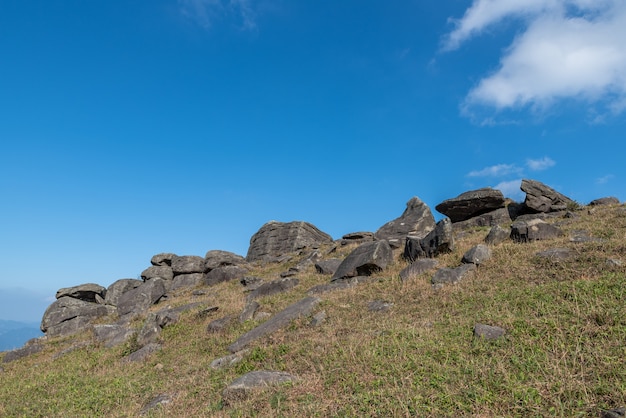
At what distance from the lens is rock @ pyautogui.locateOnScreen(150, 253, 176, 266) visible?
48.7 metres

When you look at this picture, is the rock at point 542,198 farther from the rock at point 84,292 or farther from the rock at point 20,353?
the rock at point 84,292

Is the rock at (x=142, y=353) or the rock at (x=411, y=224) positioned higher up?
the rock at (x=411, y=224)

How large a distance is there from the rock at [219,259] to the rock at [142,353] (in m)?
26.2

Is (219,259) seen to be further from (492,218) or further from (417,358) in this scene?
(417,358)

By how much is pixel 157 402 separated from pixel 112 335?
1240 centimetres

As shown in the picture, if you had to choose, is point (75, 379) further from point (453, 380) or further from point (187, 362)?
point (453, 380)

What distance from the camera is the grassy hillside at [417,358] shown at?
752 centimetres

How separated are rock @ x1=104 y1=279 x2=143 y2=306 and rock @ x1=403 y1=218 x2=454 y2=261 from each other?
3562cm

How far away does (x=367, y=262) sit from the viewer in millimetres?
20734

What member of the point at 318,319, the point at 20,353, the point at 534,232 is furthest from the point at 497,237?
the point at 20,353

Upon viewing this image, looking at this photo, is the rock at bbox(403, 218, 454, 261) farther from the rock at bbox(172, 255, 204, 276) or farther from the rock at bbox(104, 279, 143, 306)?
the rock at bbox(104, 279, 143, 306)

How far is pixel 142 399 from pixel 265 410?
16.5 feet

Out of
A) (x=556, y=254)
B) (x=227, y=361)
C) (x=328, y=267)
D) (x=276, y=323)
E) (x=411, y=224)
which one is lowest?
(x=227, y=361)

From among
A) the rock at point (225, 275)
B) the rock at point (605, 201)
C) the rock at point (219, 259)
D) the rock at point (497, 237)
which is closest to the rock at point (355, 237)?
the rock at point (225, 275)
